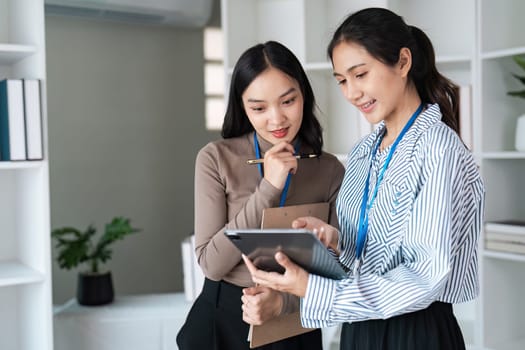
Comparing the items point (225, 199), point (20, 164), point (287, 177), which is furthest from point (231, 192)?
point (20, 164)

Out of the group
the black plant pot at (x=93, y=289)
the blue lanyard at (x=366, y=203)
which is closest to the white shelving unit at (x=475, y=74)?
the black plant pot at (x=93, y=289)

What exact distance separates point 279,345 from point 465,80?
1.78 meters

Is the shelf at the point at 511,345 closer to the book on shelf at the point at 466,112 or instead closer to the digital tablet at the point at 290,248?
the book on shelf at the point at 466,112

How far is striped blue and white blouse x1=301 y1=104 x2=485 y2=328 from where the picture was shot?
1103mm

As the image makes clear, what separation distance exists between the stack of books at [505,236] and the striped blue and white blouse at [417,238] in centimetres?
137

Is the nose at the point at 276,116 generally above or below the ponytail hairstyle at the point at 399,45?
below

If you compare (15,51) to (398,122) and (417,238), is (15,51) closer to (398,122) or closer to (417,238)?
(398,122)

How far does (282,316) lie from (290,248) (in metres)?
0.35

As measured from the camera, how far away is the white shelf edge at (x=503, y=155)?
2.49 meters

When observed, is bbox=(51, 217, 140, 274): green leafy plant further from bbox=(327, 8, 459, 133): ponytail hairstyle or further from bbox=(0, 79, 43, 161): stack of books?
bbox=(327, 8, 459, 133): ponytail hairstyle

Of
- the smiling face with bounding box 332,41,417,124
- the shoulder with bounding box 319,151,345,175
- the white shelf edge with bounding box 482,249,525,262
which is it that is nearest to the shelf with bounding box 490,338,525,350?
the white shelf edge with bounding box 482,249,525,262

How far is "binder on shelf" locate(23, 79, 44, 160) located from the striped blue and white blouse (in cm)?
148

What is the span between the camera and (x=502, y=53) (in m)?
2.50

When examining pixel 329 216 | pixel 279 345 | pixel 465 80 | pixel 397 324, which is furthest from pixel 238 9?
pixel 397 324
